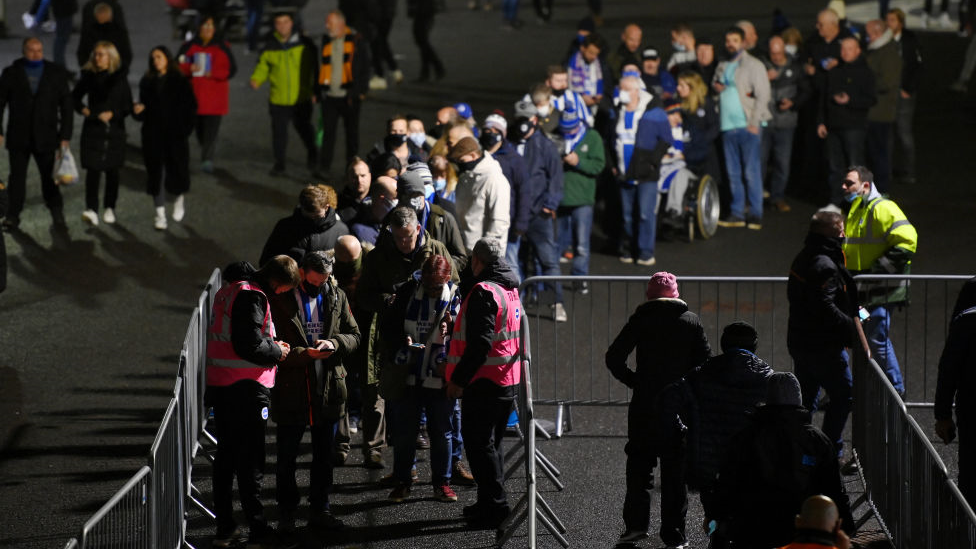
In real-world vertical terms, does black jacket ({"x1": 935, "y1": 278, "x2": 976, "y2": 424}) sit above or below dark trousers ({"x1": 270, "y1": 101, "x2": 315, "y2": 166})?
below

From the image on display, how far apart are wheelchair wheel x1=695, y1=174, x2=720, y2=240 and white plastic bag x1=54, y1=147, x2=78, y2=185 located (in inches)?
277

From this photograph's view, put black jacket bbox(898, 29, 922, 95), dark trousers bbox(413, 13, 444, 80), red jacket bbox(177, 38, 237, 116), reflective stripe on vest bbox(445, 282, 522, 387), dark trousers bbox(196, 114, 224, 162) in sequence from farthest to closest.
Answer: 1. dark trousers bbox(413, 13, 444, 80)
2. black jacket bbox(898, 29, 922, 95)
3. dark trousers bbox(196, 114, 224, 162)
4. red jacket bbox(177, 38, 237, 116)
5. reflective stripe on vest bbox(445, 282, 522, 387)

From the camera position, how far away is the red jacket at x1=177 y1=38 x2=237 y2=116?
17.6 m

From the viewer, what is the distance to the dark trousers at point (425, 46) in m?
24.3

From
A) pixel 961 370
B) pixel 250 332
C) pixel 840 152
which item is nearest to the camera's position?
pixel 961 370

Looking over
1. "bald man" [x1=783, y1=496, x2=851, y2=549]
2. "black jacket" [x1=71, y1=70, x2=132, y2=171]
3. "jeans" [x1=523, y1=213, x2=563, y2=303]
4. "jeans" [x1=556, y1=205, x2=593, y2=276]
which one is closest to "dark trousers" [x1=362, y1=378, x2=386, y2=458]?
"jeans" [x1=523, y1=213, x2=563, y2=303]

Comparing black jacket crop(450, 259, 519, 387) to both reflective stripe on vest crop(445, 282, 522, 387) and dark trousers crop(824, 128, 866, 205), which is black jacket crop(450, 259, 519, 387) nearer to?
reflective stripe on vest crop(445, 282, 522, 387)

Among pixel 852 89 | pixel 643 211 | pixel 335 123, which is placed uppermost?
pixel 852 89

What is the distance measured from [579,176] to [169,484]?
7.37 m

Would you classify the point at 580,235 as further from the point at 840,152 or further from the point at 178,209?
the point at 178,209

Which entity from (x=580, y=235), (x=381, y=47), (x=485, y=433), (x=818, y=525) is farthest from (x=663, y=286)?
(x=381, y=47)

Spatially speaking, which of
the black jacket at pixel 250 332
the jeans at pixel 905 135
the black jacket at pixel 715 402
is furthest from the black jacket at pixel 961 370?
the jeans at pixel 905 135

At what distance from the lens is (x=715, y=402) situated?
805cm

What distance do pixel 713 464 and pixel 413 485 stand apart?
8.72 ft
